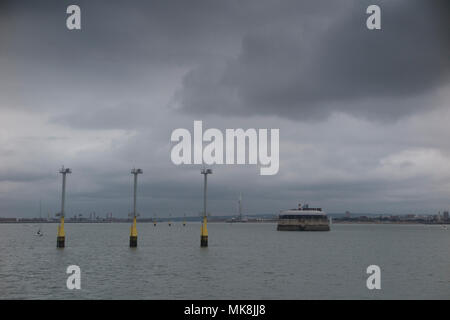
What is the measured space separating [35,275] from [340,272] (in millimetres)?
40788

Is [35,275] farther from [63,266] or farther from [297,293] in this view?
[297,293]

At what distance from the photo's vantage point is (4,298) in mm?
42625

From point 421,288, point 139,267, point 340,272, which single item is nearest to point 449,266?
point 340,272

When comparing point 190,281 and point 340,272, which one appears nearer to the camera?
point 190,281

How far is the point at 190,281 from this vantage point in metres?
55.2

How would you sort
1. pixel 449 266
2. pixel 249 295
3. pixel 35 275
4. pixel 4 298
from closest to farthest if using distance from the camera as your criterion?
pixel 4 298, pixel 249 295, pixel 35 275, pixel 449 266
